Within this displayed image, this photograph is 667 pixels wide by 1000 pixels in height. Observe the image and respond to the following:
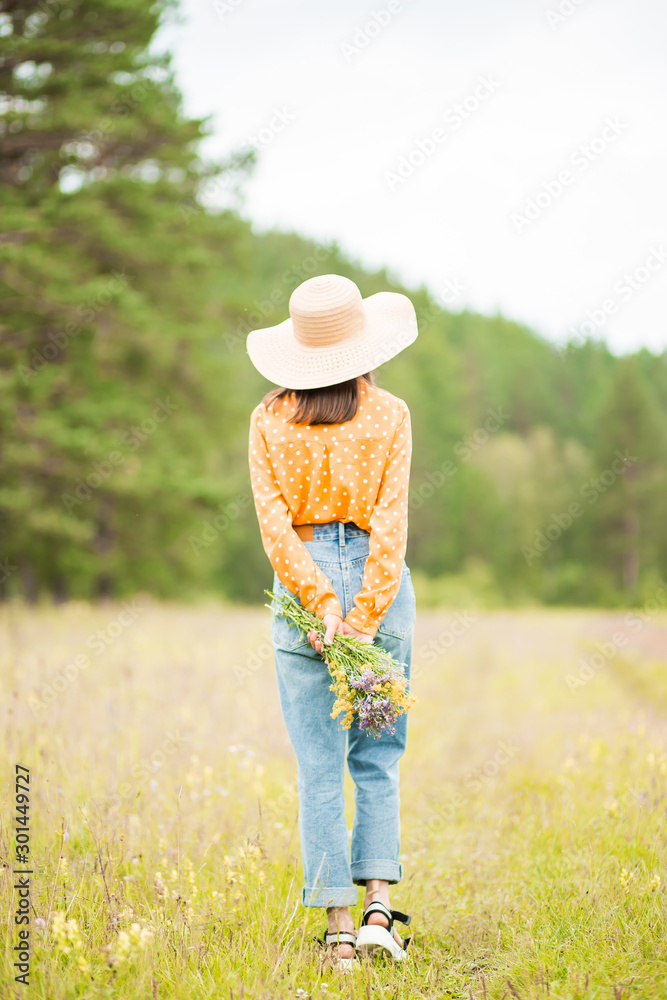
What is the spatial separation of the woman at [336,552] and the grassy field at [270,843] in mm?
329

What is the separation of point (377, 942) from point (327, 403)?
193 centimetres

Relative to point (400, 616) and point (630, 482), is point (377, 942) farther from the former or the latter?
point (630, 482)

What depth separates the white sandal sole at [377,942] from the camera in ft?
8.00

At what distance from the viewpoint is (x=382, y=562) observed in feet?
8.38

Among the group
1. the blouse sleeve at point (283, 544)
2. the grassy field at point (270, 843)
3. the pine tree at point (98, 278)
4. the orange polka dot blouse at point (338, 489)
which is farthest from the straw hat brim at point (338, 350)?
the pine tree at point (98, 278)

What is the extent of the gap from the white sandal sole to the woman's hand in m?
0.99

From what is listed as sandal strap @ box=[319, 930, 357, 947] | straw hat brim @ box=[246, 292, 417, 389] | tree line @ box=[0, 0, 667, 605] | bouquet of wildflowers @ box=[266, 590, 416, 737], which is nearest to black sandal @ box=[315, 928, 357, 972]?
sandal strap @ box=[319, 930, 357, 947]

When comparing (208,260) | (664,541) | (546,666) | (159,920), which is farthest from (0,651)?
(664,541)

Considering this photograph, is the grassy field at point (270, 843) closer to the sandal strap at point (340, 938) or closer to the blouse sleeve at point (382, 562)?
the sandal strap at point (340, 938)

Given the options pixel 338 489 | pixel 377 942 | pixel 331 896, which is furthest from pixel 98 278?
pixel 377 942

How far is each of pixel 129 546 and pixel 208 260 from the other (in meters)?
7.26

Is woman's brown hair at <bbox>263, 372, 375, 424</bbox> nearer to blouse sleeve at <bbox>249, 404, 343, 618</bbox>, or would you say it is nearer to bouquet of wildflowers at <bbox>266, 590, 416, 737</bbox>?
blouse sleeve at <bbox>249, 404, 343, 618</bbox>

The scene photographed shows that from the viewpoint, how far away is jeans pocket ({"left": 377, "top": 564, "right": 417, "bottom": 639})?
2.70m

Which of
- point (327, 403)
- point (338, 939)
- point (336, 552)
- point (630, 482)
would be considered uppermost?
point (327, 403)
